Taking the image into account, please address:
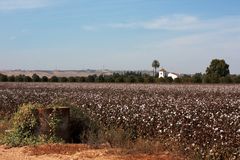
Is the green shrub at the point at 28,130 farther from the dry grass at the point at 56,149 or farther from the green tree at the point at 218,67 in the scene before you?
the green tree at the point at 218,67

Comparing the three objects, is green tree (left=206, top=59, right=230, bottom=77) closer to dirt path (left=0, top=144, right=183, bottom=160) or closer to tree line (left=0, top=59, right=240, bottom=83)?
tree line (left=0, top=59, right=240, bottom=83)

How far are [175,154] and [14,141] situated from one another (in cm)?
476

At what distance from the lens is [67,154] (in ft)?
37.8

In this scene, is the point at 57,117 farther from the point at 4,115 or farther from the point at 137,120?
the point at 4,115

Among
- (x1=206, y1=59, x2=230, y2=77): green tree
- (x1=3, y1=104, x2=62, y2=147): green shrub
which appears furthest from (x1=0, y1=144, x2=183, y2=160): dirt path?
(x1=206, y1=59, x2=230, y2=77): green tree

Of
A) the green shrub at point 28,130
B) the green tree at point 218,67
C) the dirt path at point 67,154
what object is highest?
the green tree at point 218,67

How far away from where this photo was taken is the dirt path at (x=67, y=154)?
35.8 feet

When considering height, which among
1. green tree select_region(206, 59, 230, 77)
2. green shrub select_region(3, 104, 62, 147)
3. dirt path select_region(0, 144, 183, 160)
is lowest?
dirt path select_region(0, 144, 183, 160)

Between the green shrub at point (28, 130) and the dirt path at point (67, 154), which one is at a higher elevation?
the green shrub at point (28, 130)

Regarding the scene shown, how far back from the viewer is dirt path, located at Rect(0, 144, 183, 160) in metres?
10.9

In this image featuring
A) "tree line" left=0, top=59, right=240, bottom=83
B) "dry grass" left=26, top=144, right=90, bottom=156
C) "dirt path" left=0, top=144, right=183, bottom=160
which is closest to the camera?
"dirt path" left=0, top=144, right=183, bottom=160

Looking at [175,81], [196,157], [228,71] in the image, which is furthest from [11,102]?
[228,71]

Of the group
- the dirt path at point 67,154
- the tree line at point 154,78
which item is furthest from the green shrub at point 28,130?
the tree line at point 154,78

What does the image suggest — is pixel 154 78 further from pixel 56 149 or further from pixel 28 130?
pixel 56 149
